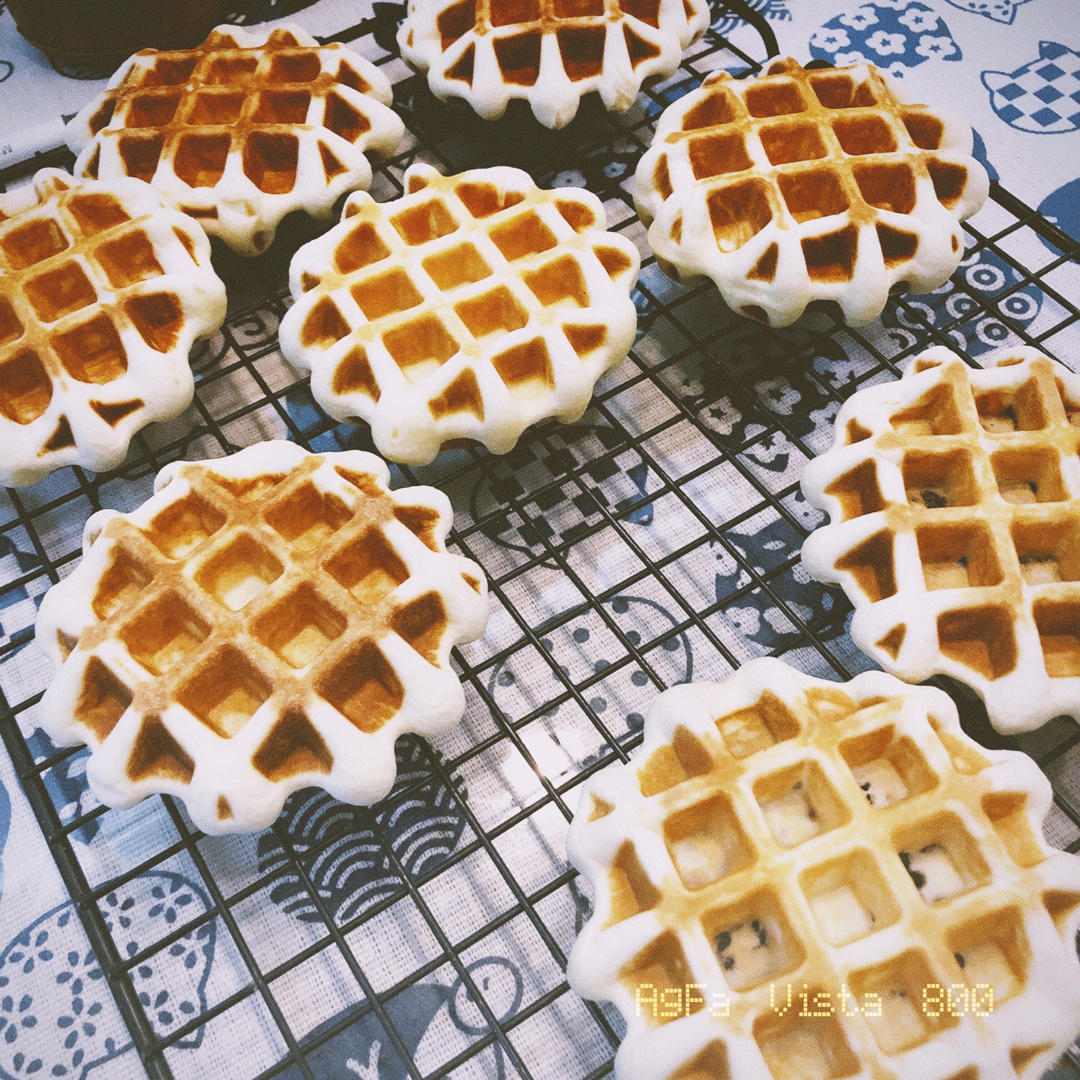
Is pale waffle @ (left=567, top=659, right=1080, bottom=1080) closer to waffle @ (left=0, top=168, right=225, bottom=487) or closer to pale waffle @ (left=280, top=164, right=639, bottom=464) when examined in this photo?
pale waffle @ (left=280, top=164, right=639, bottom=464)

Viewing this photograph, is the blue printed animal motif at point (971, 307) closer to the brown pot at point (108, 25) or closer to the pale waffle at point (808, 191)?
the pale waffle at point (808, 191)

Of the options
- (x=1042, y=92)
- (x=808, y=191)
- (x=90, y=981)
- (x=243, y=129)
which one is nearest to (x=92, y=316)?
(x=243, y=129)

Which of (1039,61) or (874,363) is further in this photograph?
(1039,61)

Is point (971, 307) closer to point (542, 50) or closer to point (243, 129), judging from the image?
A: point (542, 50)

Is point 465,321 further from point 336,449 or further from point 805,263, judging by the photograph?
point 805,263

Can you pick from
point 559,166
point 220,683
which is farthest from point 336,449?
point 559,166

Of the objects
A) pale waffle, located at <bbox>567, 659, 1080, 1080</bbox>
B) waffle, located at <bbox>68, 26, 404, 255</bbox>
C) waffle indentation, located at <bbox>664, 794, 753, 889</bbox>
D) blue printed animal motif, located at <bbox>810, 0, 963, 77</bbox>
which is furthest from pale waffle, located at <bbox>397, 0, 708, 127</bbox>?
waffle indentation, located at <bbox>664, 794, 753, 889</bbox>

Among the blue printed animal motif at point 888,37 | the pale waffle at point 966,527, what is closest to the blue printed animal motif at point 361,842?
the pale waffle at point 966,527
